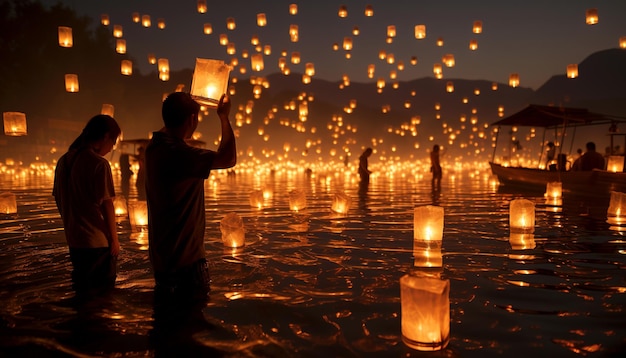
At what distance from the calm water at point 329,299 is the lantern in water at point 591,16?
11690mm

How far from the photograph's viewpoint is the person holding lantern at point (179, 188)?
319 centimetres

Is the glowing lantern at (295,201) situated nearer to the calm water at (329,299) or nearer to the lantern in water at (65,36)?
the calm water at (329,299)

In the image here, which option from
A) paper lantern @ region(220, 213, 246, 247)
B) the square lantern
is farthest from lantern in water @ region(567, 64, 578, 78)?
the square lantern

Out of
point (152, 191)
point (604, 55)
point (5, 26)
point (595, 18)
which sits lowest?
point (152, 191)

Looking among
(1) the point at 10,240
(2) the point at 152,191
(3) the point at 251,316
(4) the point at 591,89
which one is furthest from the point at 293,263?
(4) the point at 591,89

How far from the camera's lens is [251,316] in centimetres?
368

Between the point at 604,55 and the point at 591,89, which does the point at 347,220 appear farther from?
the point at 604,55

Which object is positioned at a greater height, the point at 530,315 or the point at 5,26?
the point at 5,26

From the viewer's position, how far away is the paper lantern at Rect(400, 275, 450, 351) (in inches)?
116

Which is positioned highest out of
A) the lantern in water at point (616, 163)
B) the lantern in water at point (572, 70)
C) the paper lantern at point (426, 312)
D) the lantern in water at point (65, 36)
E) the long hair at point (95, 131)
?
the lantern in water at point (65, 36)

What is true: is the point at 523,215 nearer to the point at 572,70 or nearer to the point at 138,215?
the point at 138,215

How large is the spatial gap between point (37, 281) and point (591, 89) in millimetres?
145602

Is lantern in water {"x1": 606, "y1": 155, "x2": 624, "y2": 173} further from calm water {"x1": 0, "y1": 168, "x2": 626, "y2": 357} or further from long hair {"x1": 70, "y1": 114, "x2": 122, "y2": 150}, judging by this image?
long hair {"x1": 70, "y1": 114, "x2": 122, "y2": 150}

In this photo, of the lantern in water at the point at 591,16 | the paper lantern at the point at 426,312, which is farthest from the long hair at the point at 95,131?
the lantern in water at the point at 591,16
